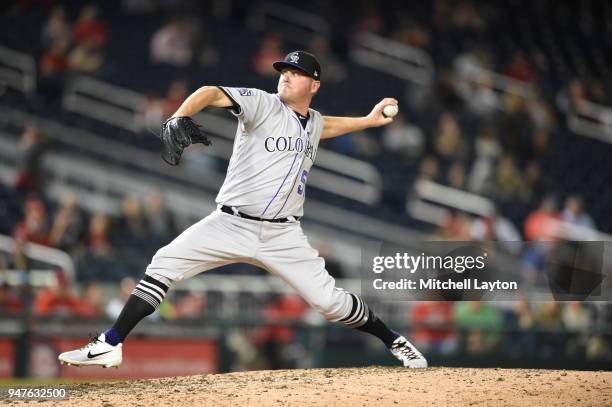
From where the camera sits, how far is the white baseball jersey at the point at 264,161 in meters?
5.38

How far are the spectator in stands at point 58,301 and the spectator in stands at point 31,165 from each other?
2539 millimetres

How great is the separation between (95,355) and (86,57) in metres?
9.54

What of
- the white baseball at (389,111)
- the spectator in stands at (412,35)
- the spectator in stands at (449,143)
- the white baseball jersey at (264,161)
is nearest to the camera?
the white baseball jersey at (264,161)

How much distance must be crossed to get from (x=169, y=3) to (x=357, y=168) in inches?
183

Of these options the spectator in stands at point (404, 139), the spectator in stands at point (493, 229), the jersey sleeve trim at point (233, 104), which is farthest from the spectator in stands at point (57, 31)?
the jersey sleeve trim at point (233, 104)

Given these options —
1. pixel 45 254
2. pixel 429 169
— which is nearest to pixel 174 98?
pixel 45 254

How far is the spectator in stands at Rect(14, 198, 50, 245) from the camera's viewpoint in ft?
→ 35.6

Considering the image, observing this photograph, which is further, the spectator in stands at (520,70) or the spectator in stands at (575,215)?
the spectator in stands at (520,70)

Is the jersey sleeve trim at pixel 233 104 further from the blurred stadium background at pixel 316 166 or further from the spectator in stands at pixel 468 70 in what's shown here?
the spectator in stands at pixel 468 70

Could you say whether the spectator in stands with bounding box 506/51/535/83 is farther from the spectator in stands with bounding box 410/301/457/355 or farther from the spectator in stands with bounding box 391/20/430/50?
the spectator in stands with bounding box 410/301/457/355

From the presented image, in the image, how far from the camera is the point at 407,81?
48.7ft

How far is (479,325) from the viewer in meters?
9.20

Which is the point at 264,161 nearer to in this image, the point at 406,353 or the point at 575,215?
the point at 406,353

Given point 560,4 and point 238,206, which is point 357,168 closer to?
point 560,4
